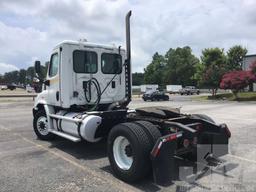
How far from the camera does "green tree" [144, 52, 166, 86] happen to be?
11856 cm

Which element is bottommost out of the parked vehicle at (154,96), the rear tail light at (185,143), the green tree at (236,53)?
the parked vehicle at (154,96)

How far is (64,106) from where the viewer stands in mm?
8766

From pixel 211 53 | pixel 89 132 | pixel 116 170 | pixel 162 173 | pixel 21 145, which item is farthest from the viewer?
pixel 211 53

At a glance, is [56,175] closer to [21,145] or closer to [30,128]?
[21,145]

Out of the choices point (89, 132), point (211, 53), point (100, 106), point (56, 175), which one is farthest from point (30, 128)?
point (211, 53)

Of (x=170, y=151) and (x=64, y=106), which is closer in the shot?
(x=170, y=151)

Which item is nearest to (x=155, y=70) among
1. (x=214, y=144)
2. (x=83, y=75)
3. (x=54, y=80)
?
(x=54, y=80)

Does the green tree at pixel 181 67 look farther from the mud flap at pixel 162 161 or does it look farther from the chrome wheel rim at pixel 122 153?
the mud flap at pixel 162 161

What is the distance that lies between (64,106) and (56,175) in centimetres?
283

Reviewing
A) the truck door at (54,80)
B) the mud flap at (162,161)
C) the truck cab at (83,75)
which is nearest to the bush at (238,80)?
the truck cab at (83,75)

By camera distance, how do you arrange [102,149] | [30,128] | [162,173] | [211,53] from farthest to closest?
[211,53] → [30,128] → [102,149] → [162,173]

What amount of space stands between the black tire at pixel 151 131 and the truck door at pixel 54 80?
3.66m

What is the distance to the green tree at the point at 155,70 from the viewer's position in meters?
119

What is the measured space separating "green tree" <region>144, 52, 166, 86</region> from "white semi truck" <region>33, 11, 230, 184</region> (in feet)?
350
